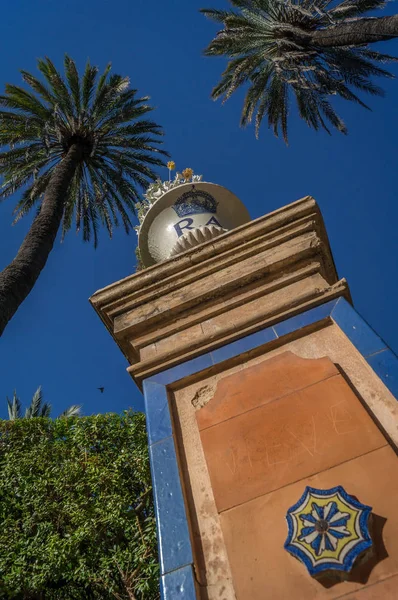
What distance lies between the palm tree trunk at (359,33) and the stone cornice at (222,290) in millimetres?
6891

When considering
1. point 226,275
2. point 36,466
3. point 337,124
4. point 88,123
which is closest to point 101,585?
point 36,466

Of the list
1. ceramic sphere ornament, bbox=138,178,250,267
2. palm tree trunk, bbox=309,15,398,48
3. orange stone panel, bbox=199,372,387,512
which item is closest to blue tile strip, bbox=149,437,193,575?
orange stone panel, bbox=199,372,387,512

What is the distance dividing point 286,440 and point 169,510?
56cm

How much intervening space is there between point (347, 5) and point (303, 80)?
6.08 ft

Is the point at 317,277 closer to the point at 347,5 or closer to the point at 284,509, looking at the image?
the point at 284,509

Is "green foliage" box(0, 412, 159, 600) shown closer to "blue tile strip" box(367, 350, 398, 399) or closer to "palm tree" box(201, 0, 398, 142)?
"blue tile strip" box(367, 350, 398, 399)

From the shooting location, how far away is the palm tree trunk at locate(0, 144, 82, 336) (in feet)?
18.1

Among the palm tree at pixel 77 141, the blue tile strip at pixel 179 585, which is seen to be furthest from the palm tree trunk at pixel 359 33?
the blue tile strip at pixel 179 585

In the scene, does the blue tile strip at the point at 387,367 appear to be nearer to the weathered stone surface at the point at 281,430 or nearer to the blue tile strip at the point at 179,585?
the weathered stone surface at the point at 281,430

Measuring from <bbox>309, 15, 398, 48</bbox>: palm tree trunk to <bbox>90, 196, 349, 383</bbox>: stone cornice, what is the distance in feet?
22.6

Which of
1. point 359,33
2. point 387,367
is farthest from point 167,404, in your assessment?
point 359,33

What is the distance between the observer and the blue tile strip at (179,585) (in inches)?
69.2

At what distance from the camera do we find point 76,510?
7.45 metres

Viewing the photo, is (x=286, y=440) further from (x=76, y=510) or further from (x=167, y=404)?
(x=76, y=510)
